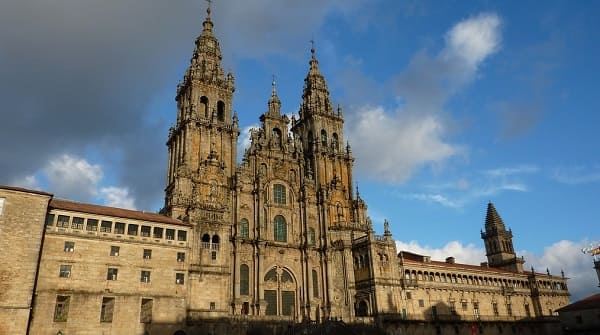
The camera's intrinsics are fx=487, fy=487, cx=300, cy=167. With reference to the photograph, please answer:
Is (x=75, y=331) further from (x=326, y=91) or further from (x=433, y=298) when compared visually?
(x=326, y=91)

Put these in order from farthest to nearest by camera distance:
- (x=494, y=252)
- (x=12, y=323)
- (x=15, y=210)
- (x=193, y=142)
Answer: (x=494, y=252) < (x=193, y=142) < (x=15, y=210) < (x=12, y=323)

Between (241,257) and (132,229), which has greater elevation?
(132,229)

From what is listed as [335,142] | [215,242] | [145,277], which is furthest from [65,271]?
[335,142]

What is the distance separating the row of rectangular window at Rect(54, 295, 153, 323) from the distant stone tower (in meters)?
72.7

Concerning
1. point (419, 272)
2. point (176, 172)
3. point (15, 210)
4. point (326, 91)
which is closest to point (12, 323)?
point (15, 210)

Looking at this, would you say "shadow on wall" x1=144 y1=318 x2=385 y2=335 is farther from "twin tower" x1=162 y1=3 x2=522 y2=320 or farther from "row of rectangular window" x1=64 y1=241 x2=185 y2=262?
"row of rectangular window" x1=64 y1=241 x2=185 y2=262

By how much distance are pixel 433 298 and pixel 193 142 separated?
133 feet

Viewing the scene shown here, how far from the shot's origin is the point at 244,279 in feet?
200

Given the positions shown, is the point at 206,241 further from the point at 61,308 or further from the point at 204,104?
the point at 204,104

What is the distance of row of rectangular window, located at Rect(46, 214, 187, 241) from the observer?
152 feet

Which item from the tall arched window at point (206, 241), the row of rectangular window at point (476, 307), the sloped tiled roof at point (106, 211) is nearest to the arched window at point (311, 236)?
the row of rectangular window at point (476, 307)

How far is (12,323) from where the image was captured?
130ft

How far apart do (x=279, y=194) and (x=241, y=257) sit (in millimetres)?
11653

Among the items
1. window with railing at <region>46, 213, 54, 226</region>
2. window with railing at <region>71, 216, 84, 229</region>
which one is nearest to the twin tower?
window with railing at <region>71, 216, 84, 229</region>
